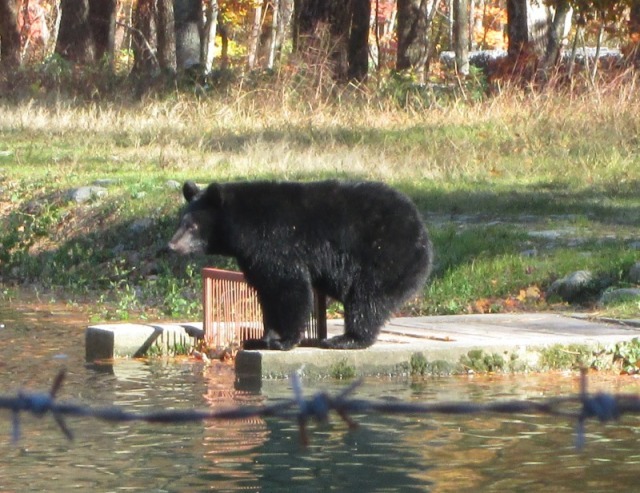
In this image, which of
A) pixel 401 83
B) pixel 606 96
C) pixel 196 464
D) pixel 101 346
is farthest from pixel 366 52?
pixel 196 464

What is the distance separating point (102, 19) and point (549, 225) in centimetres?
2396

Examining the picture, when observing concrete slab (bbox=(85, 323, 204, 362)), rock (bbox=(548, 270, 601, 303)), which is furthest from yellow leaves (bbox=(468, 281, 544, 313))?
concrete slab (bbox=(85, 323, 204, 362))

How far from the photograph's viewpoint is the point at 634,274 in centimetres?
1284

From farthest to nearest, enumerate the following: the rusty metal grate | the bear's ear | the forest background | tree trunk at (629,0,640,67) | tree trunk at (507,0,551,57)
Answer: tree trunk at (507,0,551,57) < tree trunk at (629,0,640,67) < the forest background < the rusty metal grate < the bear's ear

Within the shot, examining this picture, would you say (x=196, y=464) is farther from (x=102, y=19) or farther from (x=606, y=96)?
(x=102, y=19)

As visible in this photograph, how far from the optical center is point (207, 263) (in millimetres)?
15102

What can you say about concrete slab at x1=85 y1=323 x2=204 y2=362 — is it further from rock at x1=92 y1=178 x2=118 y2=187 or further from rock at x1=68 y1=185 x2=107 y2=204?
rock at x1=92 y1=178 x2=118 y2=187

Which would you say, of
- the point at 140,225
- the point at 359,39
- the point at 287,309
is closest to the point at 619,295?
the point at 287,309

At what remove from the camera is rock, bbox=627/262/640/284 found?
1281 cm

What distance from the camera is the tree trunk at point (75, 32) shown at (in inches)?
1315

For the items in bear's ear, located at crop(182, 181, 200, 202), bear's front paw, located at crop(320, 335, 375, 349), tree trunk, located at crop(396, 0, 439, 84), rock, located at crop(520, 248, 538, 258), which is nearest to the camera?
bear's front paw, located at crop(320, 335, 375, 349)

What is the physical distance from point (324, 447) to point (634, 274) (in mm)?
6144

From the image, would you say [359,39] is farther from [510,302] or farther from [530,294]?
[510,302]

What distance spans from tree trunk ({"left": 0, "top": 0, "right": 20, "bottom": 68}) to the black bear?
90.0 feet
